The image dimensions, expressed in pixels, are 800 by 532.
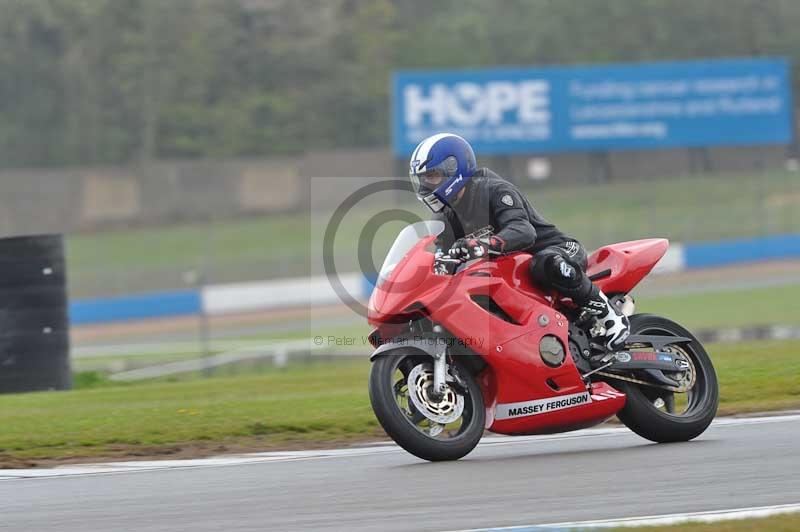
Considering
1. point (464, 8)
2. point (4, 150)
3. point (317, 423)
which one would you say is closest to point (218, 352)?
point (317, 423)

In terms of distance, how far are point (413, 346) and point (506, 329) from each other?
581mm

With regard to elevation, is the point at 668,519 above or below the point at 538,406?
below

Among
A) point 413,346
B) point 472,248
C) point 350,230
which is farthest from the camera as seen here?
point 350,230

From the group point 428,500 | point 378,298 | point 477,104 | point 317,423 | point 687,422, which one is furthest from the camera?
point 477,104

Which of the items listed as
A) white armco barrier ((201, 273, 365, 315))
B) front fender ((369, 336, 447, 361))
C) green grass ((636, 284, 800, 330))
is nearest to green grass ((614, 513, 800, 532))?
front fender ((369, 336, 447, 361))

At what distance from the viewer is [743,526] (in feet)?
17.3

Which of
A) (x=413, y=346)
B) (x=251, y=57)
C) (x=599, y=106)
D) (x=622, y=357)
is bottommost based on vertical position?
(x=622, y=357)

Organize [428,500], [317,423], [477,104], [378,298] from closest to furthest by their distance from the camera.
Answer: [428,500], [378,298], [317,423], [477,104]

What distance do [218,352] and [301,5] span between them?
3824cm

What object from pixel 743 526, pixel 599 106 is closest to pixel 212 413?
pixel 743 526

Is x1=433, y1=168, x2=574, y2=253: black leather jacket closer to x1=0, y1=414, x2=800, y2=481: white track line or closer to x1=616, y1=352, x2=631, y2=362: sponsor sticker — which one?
x1=616, y1=352, x2=631, y2=362: sponsor sticker

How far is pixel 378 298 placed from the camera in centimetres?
735

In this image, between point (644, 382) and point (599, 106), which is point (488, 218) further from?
point (599, 106)

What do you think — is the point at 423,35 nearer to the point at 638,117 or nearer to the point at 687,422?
the point at 638,117
